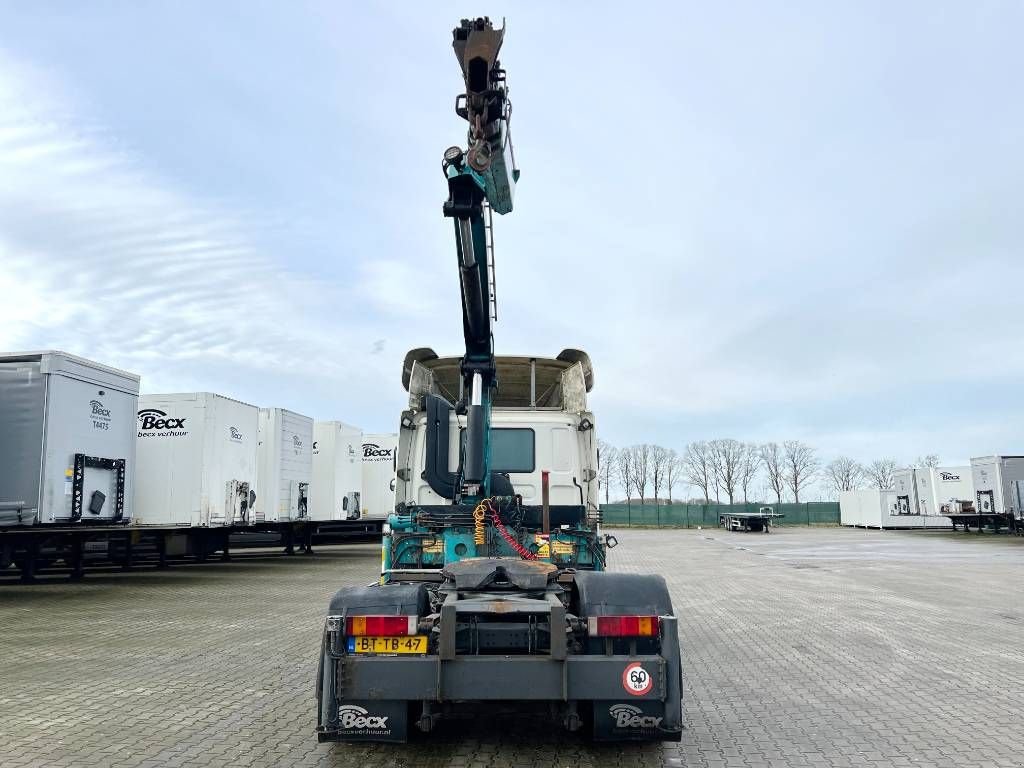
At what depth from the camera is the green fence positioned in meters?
61.5

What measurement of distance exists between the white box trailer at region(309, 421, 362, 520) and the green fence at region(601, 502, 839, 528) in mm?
38984

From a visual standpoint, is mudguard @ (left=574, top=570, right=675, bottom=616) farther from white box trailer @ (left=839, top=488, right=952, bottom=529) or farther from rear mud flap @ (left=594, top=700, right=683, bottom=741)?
white box trailer @ (left=839, top=488, right=952, bottom=529)

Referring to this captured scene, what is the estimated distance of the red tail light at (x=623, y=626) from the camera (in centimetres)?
433

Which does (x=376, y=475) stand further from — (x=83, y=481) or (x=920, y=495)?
(x=920, y=495)

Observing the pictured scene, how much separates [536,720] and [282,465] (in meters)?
16.0

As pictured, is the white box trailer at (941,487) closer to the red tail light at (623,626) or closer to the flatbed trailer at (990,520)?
the flatbed trailer at (990,520)

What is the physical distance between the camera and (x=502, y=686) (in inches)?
163

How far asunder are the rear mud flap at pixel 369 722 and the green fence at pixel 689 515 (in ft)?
190

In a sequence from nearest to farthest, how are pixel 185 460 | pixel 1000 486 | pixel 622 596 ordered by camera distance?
pixel 622 596
pixel 185 460
pixel 1000 486

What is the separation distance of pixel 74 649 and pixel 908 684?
8185 mm

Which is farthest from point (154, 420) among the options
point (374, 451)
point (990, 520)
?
point (990, 520)

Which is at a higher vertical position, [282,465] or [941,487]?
[282,465]

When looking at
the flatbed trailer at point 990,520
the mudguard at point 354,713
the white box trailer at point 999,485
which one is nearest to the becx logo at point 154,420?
the mudguard at point 354,713

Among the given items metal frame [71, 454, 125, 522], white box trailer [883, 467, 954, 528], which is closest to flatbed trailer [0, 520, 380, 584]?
metal frame [71, 454, 125, 522]
